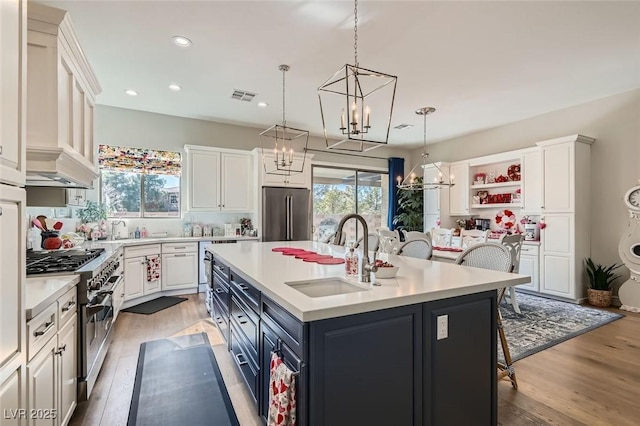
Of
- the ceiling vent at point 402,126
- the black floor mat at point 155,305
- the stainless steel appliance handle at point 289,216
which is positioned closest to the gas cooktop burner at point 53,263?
the black floor mat at point 155,305

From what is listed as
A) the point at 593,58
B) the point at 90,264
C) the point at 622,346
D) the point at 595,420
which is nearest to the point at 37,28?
the point at 90,264

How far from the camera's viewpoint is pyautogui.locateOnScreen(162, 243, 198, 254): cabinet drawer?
4875 mm

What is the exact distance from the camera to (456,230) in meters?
6.41

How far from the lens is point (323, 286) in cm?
182

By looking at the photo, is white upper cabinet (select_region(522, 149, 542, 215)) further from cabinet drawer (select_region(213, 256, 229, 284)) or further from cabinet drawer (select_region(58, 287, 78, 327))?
cabinet drawer (select_region(58, 287, 78, 327))

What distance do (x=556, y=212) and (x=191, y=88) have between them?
5686 millimetres

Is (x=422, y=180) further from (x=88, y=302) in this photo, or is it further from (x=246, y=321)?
(x=88, y=302)

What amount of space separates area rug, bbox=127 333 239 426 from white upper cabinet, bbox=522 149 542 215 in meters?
5.28

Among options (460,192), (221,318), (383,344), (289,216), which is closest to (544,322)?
(460,192)

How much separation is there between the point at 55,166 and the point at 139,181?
3.48m

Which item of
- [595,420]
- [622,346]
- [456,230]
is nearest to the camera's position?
[595,420]

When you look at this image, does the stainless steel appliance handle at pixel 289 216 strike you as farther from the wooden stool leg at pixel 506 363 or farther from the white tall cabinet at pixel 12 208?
the white tall cabinet at pixel 12 208

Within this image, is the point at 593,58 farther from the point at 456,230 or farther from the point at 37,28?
the point at 37,28

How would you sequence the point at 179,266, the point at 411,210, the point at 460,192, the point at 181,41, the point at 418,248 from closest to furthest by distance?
the point at 181,41
the point at 418,248
the point at 179,266
the point at 460,192
the point at 411,210
